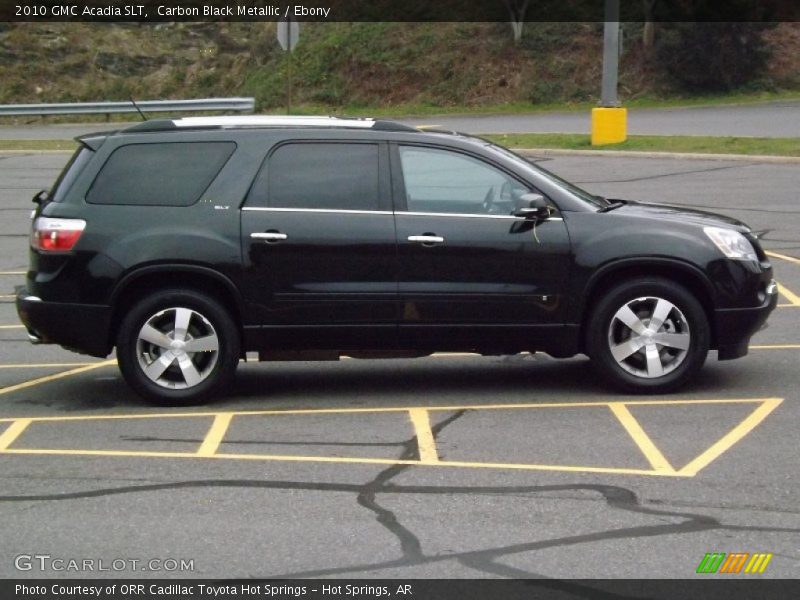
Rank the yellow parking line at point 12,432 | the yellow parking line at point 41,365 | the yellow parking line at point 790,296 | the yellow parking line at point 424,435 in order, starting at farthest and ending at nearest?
1. the yellow parking line at point 790,296
2. the yellow parking line at point 41,365
3. the yellow parking line at point 12,432
4. the yellow parking line at point 424,435

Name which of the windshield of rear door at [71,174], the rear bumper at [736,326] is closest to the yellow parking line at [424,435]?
the rear bumper at [736,326]

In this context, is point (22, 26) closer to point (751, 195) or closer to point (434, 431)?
point (751, 195)

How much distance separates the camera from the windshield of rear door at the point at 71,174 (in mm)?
8578

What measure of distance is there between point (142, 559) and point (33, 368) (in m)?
4.67

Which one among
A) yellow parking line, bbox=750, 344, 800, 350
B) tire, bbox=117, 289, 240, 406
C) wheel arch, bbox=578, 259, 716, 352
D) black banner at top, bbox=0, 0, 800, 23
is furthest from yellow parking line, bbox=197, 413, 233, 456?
black banner at top, bbox=0, 0, 800, 23

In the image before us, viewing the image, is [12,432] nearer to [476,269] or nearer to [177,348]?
[177,348]

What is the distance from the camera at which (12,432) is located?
25.9 feet

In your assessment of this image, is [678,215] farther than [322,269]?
Yes

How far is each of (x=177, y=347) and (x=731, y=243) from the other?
3654mm

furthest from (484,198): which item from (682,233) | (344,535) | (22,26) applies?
(22,26)

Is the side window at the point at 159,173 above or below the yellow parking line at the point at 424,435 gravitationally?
above

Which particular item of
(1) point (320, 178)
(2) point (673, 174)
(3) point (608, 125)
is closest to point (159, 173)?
(1) point (320, 178)

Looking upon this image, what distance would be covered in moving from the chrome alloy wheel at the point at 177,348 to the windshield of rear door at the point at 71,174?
1.05 m

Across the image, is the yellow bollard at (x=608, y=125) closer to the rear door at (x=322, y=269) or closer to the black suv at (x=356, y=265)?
the black suv at (x=356, y=265)
